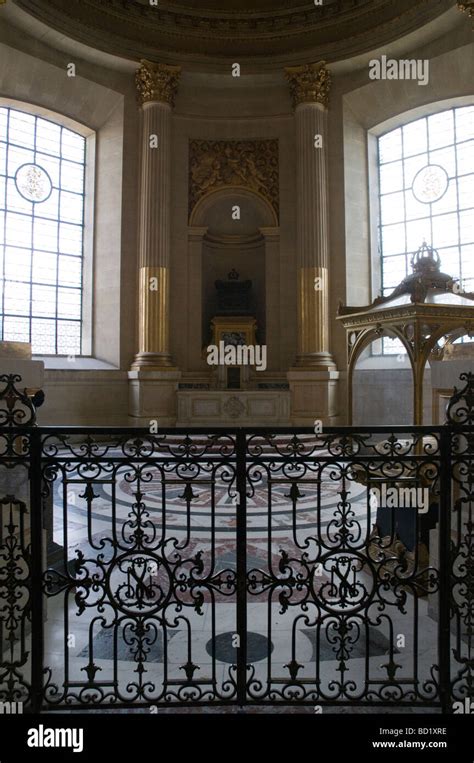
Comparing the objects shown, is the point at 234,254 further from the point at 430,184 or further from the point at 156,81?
the point at 430,184

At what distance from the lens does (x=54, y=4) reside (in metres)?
10.1

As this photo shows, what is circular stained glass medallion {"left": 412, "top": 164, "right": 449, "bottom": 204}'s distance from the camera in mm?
11320

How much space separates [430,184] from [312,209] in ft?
9.51

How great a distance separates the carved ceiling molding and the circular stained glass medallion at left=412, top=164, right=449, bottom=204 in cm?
344

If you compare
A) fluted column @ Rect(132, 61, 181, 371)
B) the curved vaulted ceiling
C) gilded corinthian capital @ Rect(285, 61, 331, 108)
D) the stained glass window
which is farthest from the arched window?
the stained glass window

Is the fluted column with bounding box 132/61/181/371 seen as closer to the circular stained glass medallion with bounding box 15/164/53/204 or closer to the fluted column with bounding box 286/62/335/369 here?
the circular stained glass medallion with bounding box 15/164/53/204

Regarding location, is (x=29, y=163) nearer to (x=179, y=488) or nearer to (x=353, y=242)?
(x=353, y=242)

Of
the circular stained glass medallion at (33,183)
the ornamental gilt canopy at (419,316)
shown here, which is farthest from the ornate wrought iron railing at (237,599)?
the circular stained glass medallion at (33,183)

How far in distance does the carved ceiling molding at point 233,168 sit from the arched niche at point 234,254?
0.53 ft

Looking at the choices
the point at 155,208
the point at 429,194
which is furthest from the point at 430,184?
the point at 155,208

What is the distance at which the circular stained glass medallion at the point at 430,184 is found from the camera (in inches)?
446

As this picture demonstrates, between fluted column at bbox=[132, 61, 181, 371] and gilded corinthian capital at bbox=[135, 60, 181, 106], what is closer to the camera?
fluted column at bbox=[132, 61, 181, 371]

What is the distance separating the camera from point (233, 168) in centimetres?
1236
